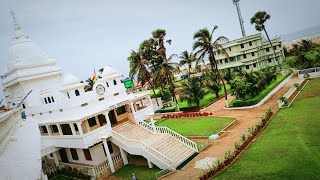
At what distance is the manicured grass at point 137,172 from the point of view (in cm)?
2128

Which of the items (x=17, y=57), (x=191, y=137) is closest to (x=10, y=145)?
(x=191, y=137)

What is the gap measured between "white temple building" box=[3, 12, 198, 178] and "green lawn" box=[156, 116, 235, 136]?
4218mm

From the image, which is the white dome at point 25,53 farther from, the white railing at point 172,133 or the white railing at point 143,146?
the white railing at point 172,133

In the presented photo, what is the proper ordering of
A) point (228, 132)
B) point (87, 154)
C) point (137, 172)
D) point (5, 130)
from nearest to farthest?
point (5, 130)
point (137, 172)
point (87, 154)
point (228, 132)

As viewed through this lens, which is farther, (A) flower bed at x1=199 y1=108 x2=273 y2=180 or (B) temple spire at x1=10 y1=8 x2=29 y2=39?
(B) temple spire at x1=10 y1=8 x2=29 y2=39

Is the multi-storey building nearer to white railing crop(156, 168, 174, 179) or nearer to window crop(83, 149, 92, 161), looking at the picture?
window crop(83, 149, 92, 161)

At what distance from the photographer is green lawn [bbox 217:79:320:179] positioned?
16.0 m

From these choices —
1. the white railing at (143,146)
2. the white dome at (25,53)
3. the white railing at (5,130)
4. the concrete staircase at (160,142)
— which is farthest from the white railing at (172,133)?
the white dome at (25,53)

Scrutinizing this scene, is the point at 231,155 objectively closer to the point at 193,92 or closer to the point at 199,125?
the point at 199,125

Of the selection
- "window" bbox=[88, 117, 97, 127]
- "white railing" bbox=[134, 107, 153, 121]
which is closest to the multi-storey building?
"white railing" bbox=[134, 107, 153, 121]

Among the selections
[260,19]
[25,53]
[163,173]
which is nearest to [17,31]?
[25,53]

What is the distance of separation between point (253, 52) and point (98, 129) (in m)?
49.2

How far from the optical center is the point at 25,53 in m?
34.8

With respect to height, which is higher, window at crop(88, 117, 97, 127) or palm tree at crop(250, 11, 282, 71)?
palm tree at crop(250, 11, 282, 71)
